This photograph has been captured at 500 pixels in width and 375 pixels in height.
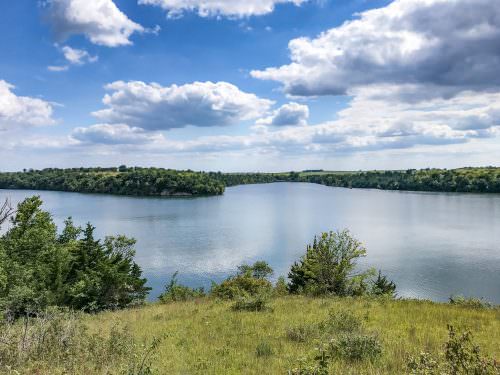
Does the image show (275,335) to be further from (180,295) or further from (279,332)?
(180,295)

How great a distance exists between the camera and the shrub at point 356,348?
25.3 feet

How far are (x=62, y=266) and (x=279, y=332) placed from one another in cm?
2240

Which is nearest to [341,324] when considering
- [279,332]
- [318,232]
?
[279,332]

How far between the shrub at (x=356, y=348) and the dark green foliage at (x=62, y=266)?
2029 centimetres

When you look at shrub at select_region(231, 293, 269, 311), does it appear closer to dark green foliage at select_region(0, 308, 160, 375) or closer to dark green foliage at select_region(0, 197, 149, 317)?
dark green foliage at select_region(0, 308, 160, 375)

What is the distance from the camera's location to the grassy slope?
7695 mm

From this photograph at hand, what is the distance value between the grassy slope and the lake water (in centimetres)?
2994

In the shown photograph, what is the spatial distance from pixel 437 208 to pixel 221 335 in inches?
4694

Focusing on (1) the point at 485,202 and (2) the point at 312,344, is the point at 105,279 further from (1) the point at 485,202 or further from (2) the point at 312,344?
(1) the point at 485,202

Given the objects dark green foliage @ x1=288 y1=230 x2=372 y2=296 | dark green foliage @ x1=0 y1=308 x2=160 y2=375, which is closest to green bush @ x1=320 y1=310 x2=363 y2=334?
dark green foliage @ x1=0 y1=308 x2=160 y2=375

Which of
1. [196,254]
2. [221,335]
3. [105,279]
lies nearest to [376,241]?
[196,254]

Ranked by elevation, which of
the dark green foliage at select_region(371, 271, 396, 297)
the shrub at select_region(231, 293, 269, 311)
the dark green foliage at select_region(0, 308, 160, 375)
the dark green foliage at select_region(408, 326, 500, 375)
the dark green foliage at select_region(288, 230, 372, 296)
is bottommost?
the dark green foliage at select_region(371, 271, 396, 297)

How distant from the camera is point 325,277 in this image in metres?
25.6

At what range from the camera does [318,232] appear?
7906 cm
